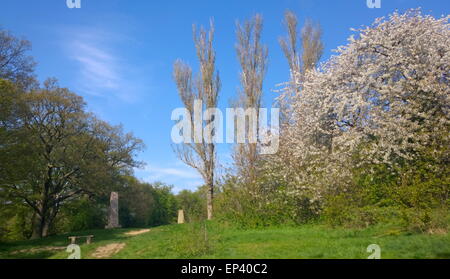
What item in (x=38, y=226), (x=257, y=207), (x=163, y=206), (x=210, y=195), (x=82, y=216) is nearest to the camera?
(x=257, y=207)

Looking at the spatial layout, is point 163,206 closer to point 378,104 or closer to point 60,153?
point 60,153

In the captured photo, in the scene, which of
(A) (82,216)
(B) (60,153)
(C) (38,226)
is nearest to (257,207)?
(B) (60,153)

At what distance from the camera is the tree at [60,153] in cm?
2267

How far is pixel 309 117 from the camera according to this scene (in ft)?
48.6

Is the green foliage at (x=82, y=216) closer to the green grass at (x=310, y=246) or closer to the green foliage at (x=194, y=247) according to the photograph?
the green grass at (x=310, y=246)

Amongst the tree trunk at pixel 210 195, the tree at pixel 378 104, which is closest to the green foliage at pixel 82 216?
the tree trunk at pixel 210 195

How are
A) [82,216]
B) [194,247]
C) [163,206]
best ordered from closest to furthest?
[194,247]
[82,216]
[163,206]

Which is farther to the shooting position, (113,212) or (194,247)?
(113,212)

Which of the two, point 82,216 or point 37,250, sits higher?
point 82,216

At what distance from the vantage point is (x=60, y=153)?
77.8 ft

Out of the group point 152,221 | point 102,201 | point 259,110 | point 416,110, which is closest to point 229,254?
point 416,110

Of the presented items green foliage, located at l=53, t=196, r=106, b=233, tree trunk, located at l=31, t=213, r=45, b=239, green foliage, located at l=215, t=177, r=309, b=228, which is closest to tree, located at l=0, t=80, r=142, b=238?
tree trunk, located at l=31, t=213, r=45, b=239

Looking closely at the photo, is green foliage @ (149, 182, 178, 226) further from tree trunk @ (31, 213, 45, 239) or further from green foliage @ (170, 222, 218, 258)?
green foliage @ (170, 222, 218, 258)
